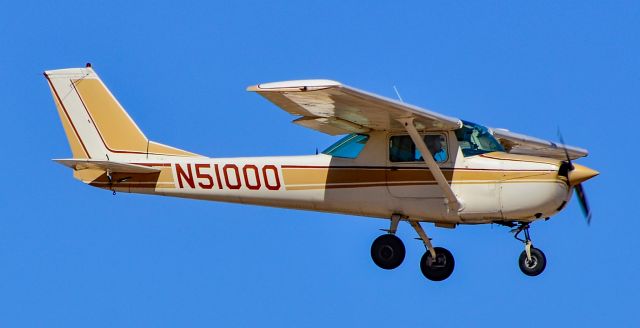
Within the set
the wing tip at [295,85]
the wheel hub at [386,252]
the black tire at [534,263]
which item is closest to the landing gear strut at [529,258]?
the black tire at [534,263]

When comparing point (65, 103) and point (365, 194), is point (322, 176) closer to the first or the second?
point (365, 194)

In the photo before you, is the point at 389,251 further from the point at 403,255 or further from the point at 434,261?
the point at 434,261

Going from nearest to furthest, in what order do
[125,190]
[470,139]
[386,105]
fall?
[386,105] → [470,139] → [125,190]

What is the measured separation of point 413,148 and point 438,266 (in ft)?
6.07

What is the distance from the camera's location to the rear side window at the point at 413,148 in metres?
19.9

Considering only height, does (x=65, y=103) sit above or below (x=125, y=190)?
above

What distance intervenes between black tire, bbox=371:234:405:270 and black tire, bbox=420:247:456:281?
39cm

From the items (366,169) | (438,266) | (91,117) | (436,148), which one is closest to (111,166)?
(91,117)

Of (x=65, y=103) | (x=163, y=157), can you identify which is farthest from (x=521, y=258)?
(x=65, y=103)

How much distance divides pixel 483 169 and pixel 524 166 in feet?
1.91

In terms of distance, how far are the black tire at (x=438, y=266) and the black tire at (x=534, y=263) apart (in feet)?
3.61

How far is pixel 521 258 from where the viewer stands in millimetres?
20094

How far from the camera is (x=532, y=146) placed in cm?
2247

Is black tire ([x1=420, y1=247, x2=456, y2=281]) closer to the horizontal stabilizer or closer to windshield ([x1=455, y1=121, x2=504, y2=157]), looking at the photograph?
windshield ([x1=455, y1=121, x2=504, y2=157])
